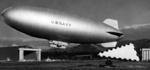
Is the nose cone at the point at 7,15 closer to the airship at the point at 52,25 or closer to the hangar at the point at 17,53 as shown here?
the airship at the point at 52,25

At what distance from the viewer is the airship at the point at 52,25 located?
28.8m

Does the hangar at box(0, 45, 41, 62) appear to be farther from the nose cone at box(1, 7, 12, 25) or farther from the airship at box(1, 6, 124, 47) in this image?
the nose cone at box(1, 7, 12, 25)

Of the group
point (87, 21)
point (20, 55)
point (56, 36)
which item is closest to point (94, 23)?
point (87, 21)

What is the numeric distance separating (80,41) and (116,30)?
6.50 m

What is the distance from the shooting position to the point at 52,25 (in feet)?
97.5

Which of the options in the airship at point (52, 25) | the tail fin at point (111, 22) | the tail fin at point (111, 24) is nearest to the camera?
the airship at point (52, 25)

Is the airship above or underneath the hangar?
above

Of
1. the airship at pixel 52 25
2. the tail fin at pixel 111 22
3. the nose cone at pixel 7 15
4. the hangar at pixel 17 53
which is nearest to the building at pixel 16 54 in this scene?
the hangar at pixel 17 53

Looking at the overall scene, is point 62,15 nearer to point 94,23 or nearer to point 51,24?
point 51,24

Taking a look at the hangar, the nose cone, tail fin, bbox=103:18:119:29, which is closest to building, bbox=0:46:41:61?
the hangar

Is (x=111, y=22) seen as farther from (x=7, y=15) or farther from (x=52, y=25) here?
(x=7, y=15)

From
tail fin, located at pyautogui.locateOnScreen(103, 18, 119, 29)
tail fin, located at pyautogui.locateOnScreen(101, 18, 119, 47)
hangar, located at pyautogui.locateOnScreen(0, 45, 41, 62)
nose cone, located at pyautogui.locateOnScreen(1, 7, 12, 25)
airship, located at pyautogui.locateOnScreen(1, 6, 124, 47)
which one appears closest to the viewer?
nose cone, located at pyautogui.locateOnScreen(1, 7, 12, 25)

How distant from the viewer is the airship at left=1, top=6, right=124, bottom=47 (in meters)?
28.8

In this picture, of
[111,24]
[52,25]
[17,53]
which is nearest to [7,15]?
[52,25]
